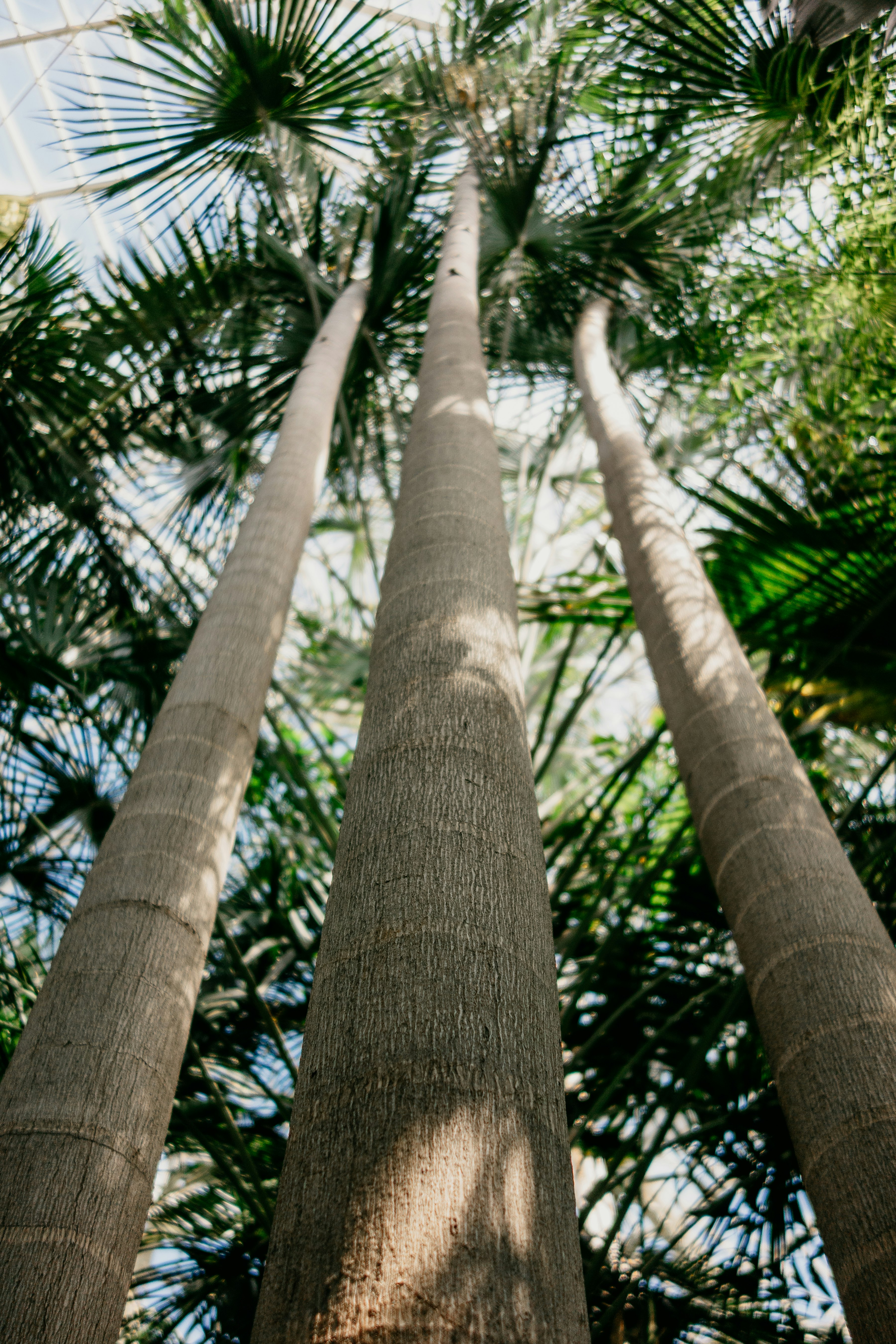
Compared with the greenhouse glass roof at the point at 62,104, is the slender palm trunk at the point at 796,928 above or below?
below

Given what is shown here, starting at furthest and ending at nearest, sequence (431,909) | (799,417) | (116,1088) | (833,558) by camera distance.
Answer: (799,417) → (833,558) → (116,1088) → (431,909)

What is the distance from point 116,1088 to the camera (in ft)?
5.25

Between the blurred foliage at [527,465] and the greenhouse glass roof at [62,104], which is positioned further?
the greenhouse glass roof at [62,104]

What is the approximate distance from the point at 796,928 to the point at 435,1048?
1111mm

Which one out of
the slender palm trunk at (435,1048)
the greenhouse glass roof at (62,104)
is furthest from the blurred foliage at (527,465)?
the slender palm trunk at (435,1048)

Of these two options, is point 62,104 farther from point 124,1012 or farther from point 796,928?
point 796,928

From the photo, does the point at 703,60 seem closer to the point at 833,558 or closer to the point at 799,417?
the point at 799,417

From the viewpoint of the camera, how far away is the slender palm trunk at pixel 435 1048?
2.50 feet

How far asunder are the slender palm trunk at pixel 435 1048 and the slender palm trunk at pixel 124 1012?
709 millimetres

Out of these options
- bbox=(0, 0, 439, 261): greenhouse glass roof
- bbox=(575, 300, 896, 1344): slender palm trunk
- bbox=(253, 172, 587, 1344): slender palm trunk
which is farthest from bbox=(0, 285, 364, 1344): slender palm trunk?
bbox=(0, 0, 439, 261): greenhouse glass roof

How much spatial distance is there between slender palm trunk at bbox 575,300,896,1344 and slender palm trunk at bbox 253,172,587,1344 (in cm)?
72

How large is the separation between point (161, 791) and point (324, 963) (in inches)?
47.9

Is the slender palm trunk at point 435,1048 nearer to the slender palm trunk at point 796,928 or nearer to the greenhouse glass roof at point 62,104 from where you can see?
the slender palm trunk at point 796,928

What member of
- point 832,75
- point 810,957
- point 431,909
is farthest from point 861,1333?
point 832,75
